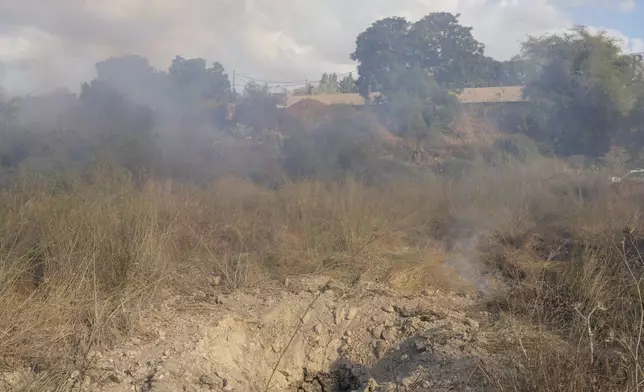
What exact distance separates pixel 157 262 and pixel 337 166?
951 centimetres

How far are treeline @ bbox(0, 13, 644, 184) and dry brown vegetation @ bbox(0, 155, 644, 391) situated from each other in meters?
4.78

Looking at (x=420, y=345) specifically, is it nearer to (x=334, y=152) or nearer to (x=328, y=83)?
(x=334, y=152)

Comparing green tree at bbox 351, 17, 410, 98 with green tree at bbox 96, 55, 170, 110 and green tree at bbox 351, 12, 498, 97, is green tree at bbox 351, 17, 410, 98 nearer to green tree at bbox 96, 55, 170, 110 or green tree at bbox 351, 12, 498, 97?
green tree at bbox 351, 12, 498, 97

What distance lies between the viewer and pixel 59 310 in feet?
13.4

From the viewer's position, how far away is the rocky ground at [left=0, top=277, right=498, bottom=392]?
4.01m

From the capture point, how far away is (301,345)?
16.8ft

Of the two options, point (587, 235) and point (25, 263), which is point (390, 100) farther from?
point (25, 263)

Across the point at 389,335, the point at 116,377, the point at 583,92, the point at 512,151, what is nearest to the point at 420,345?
the point at 389,335

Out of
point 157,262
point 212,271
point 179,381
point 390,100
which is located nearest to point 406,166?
point 390,100

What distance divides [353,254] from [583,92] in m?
12.2

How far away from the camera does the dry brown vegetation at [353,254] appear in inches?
147

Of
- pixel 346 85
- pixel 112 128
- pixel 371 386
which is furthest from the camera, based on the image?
pixel 346 85

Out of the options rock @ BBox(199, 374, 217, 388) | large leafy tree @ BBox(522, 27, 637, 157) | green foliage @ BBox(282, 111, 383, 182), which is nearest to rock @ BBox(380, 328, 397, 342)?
rock @ BBox(199, 374, 217, 388)

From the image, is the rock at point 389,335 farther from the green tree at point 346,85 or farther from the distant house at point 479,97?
the green tree at point 346,85
